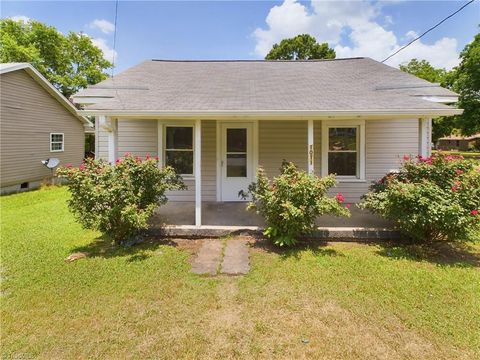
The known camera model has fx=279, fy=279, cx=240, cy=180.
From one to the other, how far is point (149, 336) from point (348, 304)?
224cm

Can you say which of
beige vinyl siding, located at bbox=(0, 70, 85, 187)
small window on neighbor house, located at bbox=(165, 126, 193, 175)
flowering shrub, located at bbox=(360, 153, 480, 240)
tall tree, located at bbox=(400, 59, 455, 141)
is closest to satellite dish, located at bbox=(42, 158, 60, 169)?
beige vinyl siding, located at bbox=(0, 70, 85, 187)

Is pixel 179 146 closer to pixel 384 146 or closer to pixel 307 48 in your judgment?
pixel 384 146

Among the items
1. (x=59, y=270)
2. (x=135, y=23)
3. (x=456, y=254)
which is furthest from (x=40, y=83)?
(x=456, y=254)

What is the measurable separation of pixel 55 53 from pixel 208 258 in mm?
31689

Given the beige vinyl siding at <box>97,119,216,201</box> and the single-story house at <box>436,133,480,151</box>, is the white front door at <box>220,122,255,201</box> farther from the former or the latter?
the single-story house at <box>436,133,480,151</box>

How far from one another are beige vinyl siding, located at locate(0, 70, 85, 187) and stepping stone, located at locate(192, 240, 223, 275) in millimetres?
10756

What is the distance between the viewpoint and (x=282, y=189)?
4.77 metres

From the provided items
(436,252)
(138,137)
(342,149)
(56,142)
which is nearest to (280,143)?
(342,149)

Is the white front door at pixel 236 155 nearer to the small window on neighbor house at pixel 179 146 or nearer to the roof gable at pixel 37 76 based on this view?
the small window on neighbor house at pixel 179 146

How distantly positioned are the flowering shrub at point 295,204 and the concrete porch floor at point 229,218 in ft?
3.31

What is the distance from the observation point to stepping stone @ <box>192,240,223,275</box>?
4.15 meters

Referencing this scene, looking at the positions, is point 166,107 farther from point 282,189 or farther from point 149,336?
point 149,336

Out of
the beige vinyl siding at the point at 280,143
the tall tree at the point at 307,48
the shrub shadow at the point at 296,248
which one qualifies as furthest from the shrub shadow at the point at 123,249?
the tall tree at the point at 307,48

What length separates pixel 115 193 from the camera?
464 centimetres
